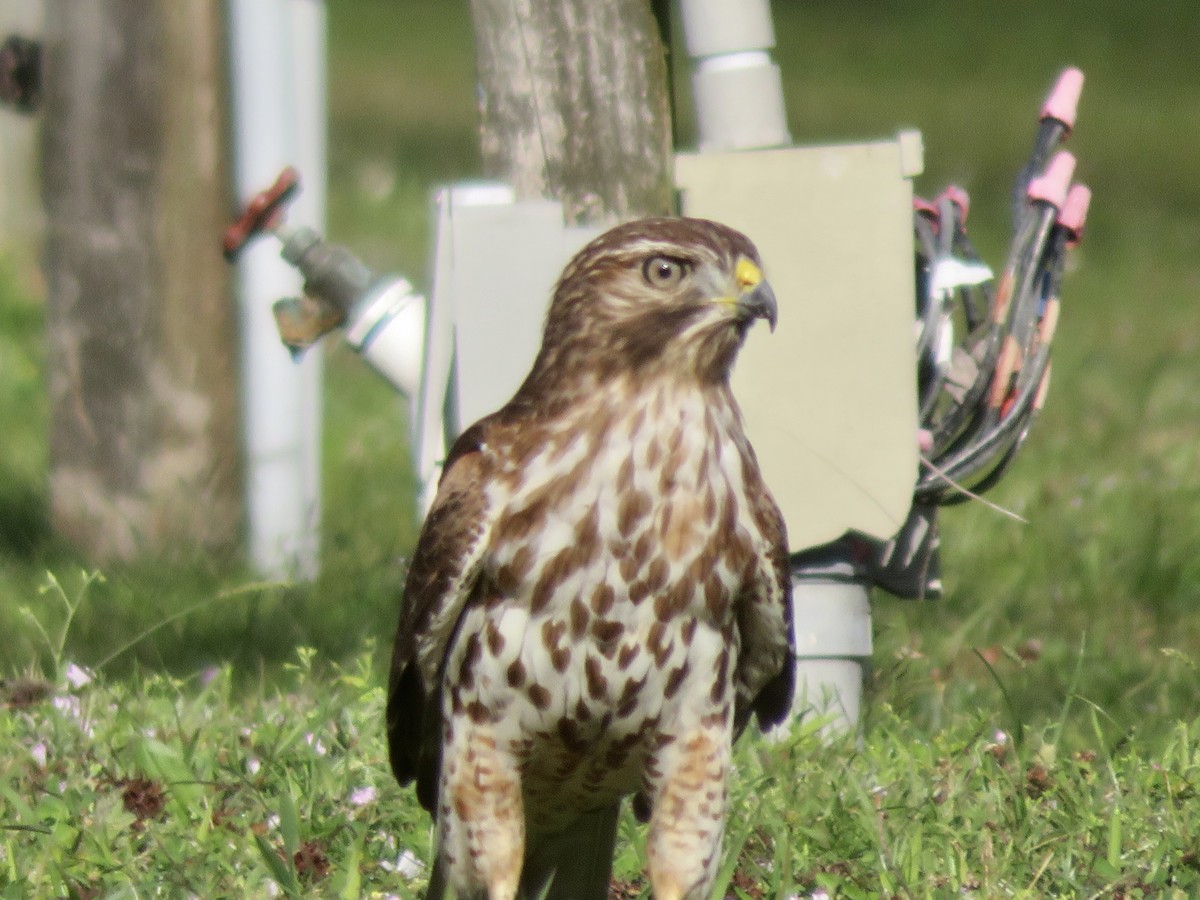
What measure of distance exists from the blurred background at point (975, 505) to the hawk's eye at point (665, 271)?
1346mm

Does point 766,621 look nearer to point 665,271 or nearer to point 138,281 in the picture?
point 665,271

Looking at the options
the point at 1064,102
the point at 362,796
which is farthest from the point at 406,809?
the point at 1064,102

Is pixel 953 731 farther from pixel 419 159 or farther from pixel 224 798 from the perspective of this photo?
pixel 419 159

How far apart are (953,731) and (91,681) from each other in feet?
5.82

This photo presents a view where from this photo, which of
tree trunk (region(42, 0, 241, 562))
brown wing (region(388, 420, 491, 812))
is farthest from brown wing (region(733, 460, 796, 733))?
tree trunk (region(42, 0, 241, 562))

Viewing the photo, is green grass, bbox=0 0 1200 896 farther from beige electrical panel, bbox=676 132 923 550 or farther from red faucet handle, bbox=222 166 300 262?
red faucet handle, bbox=222 166 300 262

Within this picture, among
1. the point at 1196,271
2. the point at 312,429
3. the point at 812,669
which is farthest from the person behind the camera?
the point at 1196,271

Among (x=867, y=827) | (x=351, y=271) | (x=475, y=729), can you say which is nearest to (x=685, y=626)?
(x=475, y=729)

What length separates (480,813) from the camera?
3.24 m

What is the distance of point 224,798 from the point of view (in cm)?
393

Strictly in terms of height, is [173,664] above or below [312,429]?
below

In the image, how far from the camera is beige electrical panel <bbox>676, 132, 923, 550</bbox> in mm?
4004

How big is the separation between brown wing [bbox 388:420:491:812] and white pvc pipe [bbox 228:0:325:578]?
2.04 meters

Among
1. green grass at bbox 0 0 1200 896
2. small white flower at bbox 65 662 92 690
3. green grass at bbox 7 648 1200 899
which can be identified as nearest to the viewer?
green grass at bbox 7 648 1200 899
